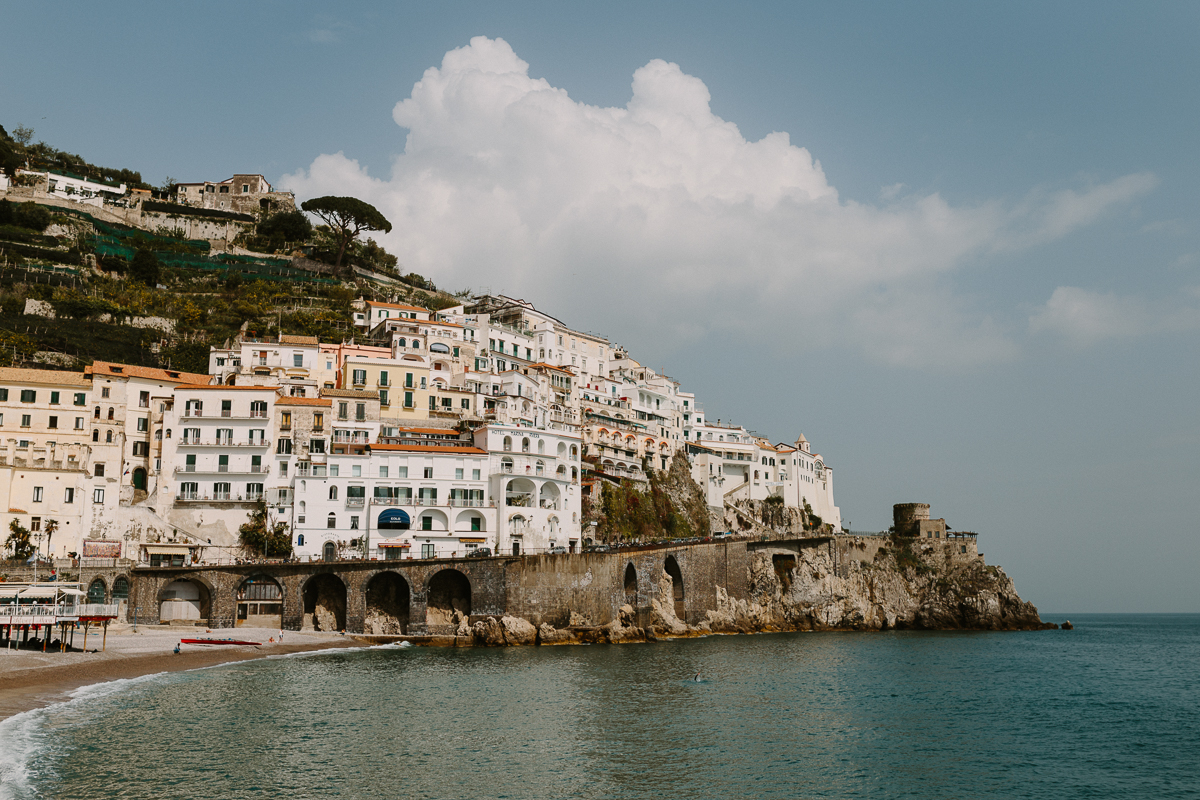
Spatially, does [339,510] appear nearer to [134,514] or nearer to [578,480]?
[134,514]

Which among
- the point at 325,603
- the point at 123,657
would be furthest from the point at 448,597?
the point at 123,657

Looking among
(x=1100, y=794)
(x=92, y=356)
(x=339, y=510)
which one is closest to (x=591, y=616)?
(x=339, y=510)

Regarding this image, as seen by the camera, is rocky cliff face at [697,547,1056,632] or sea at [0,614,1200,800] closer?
sea at [0,614,1200,800]

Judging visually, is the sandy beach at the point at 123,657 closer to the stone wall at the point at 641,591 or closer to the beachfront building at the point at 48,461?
the stone wall at the point at 641,591

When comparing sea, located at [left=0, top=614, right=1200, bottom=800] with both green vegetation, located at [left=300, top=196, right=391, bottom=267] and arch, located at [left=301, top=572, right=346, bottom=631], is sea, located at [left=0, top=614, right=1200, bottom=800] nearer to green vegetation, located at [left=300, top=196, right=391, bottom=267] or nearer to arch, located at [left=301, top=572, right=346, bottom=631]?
arch, located at [left=301, top=572, right=346, bottom=631]

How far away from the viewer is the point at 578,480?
256ft

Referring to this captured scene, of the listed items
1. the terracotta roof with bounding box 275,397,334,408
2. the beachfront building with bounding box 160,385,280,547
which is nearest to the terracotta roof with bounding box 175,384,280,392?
the beachfront building with bounding box 160,385,280,547

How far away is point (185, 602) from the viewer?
206 ft

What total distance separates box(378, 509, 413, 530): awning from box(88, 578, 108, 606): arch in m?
18.4

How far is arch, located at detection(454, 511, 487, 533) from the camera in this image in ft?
232

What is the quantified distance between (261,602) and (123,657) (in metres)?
16.5

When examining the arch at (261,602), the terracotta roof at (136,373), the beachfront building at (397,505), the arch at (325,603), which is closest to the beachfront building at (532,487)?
the beachfront building at (397,505)

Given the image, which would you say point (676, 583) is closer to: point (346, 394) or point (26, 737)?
point (346, 394)

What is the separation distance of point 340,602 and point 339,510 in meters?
6.77
